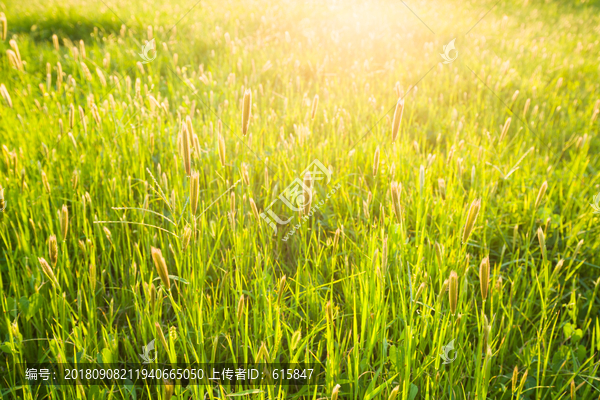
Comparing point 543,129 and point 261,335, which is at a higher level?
point 543,129

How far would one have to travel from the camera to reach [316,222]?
199 centimetres

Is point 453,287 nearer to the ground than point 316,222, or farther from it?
farther from it

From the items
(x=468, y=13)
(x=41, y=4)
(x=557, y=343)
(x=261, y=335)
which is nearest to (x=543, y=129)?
(x=557, y=343)

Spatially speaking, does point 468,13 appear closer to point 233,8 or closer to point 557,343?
point 233,8

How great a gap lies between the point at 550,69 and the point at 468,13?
9.87ft

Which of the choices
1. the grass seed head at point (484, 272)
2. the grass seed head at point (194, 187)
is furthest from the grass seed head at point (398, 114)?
the grass seed head at point (194, 187)

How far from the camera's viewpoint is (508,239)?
6.64ft

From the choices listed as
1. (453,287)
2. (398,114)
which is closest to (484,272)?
(453,287)

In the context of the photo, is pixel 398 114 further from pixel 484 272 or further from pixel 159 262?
pixel 159 262

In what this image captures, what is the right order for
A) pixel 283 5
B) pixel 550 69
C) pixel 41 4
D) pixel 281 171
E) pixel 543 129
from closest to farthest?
pixel 281 171 < pixel 543 129 < pixel 550 69 < pixel 283 5 < pixel 41 4

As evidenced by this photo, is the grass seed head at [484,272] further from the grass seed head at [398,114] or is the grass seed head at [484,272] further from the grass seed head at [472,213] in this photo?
the grass seed head at [398,114]

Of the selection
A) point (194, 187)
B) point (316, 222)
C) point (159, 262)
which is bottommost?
point (316, 222)

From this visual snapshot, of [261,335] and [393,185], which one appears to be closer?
[393,185]

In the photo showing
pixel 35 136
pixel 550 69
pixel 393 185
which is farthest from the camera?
pixel 550 69
